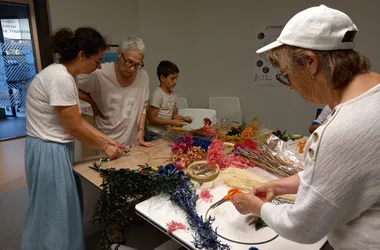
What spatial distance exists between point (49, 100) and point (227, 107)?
2502 mm

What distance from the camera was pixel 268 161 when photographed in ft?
4.95

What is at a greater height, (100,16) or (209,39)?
(100,16)

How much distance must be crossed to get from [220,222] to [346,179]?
0.55 m

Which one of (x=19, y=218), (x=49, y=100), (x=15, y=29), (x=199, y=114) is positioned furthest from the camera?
(x=15, y=29)

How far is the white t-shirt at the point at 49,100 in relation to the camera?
4.42 feet

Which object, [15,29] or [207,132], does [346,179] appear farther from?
[15,29]

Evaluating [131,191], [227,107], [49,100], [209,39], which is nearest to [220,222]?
[131,191]

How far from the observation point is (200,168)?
4.52ft

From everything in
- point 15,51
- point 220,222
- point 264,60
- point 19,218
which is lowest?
point 19,218

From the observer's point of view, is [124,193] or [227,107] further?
[227,107]

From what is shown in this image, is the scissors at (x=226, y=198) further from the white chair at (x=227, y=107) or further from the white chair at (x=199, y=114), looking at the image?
the white chair at (x=227, y=107)

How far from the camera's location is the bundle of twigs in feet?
4.67

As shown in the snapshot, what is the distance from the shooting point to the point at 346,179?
60cm

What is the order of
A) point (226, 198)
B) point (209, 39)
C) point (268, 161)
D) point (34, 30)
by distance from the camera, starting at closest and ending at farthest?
point (226, 198) → point (268, 161) → point (34, 30) → point (209, 39)
